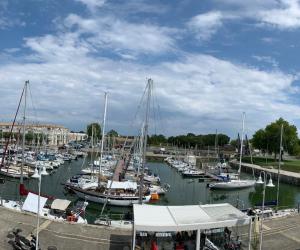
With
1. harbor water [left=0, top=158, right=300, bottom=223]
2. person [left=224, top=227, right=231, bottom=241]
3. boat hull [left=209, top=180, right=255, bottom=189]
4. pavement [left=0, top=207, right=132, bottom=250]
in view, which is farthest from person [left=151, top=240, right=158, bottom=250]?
boat hull [left=209, top=180, right=255, bottom=189]

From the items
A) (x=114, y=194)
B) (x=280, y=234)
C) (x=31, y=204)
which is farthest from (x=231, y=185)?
(x=31, y=204)

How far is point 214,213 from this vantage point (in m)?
22.3

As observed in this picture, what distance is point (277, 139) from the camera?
4695 inches

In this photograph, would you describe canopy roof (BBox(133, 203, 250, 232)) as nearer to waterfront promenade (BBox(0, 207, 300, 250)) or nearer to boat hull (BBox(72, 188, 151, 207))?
waterfront promenade (BBox(0, 207, 300, 250))

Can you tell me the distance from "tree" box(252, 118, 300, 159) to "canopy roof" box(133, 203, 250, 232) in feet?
330

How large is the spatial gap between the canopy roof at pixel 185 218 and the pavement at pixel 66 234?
2.23 metres

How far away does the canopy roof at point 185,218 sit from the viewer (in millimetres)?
19750

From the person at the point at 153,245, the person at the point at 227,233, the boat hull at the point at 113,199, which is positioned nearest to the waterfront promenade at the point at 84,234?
the person at the point at 227,233

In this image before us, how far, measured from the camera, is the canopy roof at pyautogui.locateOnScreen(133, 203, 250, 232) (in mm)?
19750

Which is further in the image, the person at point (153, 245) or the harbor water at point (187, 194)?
the harbor water at point (187, 194)

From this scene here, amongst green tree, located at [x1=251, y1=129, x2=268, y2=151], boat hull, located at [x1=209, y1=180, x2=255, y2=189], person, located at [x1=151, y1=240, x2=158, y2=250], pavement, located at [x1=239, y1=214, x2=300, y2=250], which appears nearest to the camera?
person, located at [x1=151, y1=240, x2=158, y2=250]

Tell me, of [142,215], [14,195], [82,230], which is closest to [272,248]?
[142,215]

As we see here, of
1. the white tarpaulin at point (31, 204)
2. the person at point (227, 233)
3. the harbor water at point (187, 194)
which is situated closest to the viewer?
the person at point (227, 233)

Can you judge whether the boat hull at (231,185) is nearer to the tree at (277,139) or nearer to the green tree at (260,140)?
the tree at (277,139)
